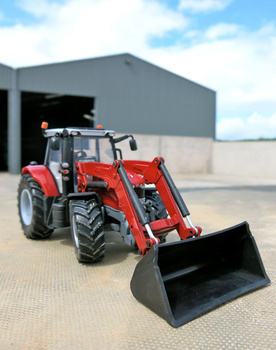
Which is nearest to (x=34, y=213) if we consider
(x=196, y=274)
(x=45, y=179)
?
(x=45, y=179)

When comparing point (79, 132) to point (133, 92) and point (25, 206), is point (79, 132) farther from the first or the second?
point (133, 92)

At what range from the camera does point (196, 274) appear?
11.6 ft

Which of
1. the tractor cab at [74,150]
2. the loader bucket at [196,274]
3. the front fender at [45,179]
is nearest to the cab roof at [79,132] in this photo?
the tractor cab at [74,150]

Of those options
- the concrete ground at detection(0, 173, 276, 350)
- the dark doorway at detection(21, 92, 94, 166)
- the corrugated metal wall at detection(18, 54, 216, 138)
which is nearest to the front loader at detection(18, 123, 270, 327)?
the concrete ground at detection(0, 173, 276, 350)

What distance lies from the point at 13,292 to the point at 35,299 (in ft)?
1.06

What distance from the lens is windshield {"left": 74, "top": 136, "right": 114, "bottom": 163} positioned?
4938 millimetres

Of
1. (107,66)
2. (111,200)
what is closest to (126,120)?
(107,66)

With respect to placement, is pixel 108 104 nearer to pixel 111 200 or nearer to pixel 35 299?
pixel 111 200

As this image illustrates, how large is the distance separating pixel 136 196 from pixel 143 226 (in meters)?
0.35

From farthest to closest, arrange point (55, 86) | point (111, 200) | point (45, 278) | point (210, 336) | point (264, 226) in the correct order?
point (55, 86)
point (264, 226)
point (111, 200)
point (45, 278)
point (210, 336)

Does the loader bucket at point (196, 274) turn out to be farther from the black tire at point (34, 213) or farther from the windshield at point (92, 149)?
the black tire at point (34, 213)

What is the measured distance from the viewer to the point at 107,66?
750 inches

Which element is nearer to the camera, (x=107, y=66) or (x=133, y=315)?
(x=133, y=315)

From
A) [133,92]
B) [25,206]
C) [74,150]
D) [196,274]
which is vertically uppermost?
[133,92]
